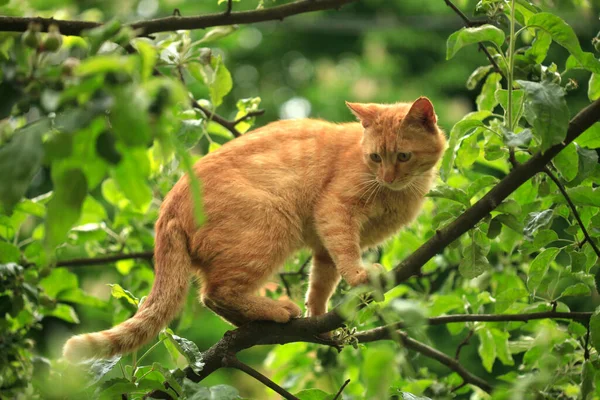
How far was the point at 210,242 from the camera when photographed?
262 cm

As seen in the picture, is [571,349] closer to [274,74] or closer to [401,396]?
[401,396]

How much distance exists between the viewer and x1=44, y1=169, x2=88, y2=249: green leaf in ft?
3.72

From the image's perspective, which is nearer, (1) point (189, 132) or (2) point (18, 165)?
(2) point (18, 165)

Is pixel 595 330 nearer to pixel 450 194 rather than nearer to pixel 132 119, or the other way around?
pixel 450 194

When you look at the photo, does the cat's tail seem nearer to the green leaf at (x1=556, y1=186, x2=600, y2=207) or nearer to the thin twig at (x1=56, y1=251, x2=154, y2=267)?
the thin twig at (x1=56, y1=251, x2=154, y2=267)

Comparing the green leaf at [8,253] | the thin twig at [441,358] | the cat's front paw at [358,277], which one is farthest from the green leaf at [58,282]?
the thin twig at [441,358]

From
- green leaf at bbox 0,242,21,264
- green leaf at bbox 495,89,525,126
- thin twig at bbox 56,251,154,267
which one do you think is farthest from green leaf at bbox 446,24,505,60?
thin twig at bbox 56,251,154,267

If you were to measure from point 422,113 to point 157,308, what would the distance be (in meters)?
1.36

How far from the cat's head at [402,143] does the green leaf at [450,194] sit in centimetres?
84

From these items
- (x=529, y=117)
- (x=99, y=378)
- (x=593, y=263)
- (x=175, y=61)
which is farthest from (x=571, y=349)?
(x=175, y=61)

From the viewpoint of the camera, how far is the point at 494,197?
1890 mm

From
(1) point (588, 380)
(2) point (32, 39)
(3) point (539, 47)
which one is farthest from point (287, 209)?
(2) point (32, 39)

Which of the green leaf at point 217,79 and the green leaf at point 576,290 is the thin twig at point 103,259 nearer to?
the green leaf at point 217,79

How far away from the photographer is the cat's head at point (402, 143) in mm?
2936
